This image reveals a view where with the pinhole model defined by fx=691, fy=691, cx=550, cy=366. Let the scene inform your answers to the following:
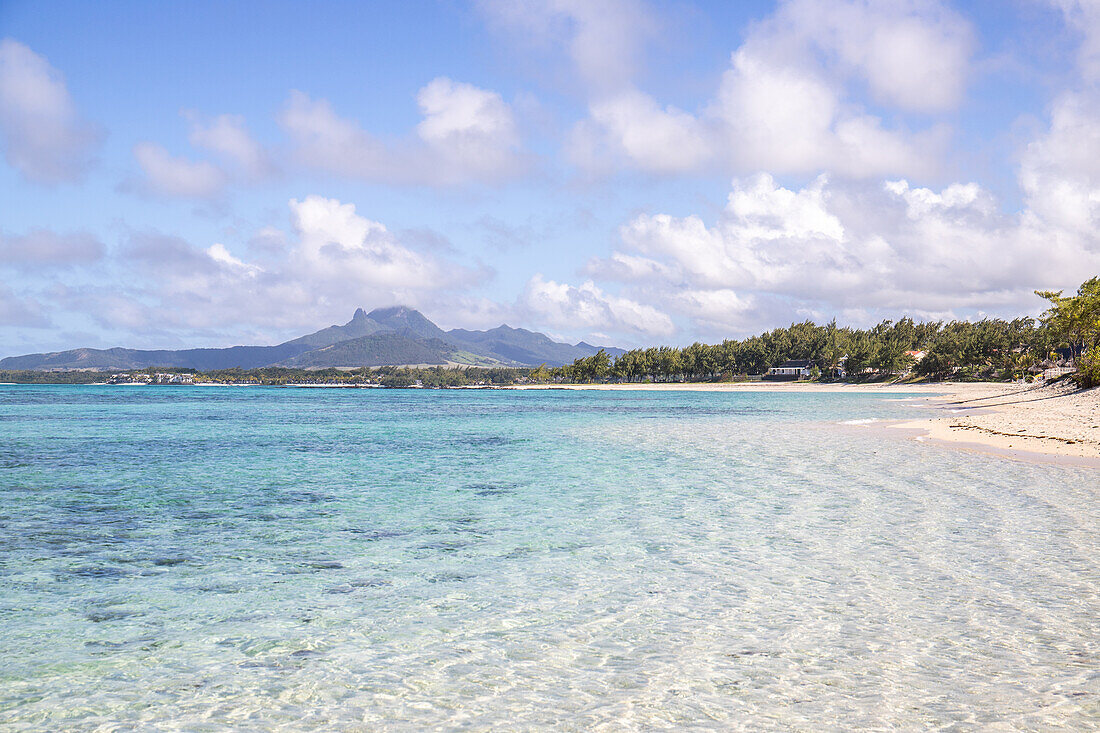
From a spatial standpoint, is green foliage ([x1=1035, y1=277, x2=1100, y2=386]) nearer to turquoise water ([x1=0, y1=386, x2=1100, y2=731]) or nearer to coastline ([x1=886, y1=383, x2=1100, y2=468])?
coastline ([x1=886, y1=383, x2=1100, y2=468])

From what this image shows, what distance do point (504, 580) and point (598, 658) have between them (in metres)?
3.96

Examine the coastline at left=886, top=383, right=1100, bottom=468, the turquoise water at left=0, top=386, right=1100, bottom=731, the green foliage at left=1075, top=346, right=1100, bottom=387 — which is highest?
the green foliage at left=1075, top=346, right=1100, bottom=387

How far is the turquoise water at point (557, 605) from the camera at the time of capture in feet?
24.5

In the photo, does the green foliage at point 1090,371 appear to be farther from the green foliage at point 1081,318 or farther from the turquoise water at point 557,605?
the turquoise water at point 557,605

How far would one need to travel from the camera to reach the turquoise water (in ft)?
24.5

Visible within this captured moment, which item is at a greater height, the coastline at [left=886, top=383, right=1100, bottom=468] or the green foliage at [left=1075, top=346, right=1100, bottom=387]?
the green foliage at [left=1075, top=346, right=1100, bottom=387]

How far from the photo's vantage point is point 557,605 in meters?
11.0

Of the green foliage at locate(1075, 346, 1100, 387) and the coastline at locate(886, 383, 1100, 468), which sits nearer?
the coastline at locate(886, 383, 1100, 468)

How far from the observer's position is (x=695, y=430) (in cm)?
5134

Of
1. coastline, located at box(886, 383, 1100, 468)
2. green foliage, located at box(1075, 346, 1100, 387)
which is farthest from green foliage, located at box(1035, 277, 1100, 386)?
coastline, located at box(886, 383, 1100, 468)

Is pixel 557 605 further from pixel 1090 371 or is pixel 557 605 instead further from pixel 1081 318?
pixel 1081 318

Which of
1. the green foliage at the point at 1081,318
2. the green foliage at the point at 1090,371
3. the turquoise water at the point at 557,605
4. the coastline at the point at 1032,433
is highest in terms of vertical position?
the green foliage at the point at 1081,318

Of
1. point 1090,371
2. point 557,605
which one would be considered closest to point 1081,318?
point 1090,371

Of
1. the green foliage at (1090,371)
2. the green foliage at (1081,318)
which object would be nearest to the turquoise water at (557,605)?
the green foliage at (1090,371)
